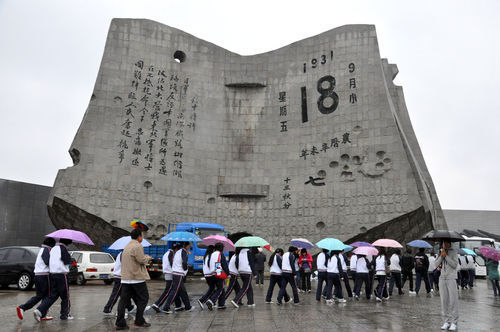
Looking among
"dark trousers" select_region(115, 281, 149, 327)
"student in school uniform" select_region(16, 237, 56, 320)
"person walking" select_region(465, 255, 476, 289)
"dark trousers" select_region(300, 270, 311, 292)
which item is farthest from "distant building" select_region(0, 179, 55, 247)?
"person walking" select_region(465, 255, 476, 289)

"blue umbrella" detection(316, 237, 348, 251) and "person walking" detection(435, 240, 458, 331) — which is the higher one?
"blue umbrella" detection(316, 237, 348, 251)

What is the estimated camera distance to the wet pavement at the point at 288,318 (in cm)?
816

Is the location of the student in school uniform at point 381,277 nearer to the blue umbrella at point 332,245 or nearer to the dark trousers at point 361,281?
the dark trousers at point 361,281

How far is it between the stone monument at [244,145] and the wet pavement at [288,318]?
35.7ft

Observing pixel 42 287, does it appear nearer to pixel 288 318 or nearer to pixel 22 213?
pixel 288 318

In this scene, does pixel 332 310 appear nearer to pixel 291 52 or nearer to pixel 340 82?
pixel 340 82

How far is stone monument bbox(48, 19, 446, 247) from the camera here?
23.4 metres

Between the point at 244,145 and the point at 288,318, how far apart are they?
18435 mm

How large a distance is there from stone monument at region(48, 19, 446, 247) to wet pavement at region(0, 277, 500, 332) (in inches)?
428

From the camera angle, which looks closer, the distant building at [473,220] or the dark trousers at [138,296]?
the dark trousers at [138,296]

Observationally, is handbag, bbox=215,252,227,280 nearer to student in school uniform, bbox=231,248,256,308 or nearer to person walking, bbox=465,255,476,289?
student in school uniform, bbox=231,248,256,308

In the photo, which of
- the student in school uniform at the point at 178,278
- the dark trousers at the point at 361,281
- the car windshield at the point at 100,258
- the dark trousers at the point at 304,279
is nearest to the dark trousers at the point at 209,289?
the student in school uniform at the point at 178,278

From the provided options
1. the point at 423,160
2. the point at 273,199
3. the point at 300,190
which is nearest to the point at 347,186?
the point at 300,190

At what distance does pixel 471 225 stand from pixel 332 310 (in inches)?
1691
